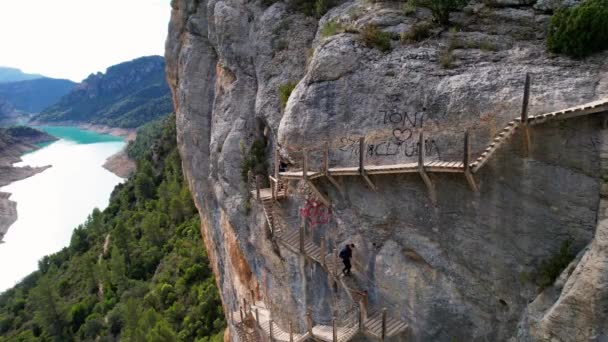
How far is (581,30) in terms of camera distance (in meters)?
12.0

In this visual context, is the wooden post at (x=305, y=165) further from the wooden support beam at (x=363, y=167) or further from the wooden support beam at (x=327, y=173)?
the wooden support beam at (x=363, y=167)

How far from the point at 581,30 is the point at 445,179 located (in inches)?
213

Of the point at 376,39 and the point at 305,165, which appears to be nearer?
the point at 305,165

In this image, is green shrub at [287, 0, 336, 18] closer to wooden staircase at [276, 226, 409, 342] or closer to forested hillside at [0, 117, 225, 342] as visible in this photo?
wooden staircase at [276, 226, 409, 342]

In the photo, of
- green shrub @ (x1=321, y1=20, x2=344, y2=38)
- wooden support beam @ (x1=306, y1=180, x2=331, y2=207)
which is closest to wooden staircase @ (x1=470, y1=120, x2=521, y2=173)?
wooden support beam @ (x1=306, y1=180, x2=331, y2=207)

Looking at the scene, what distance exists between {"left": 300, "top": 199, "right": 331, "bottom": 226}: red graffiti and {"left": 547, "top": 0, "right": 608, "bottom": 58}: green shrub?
8.85 metres

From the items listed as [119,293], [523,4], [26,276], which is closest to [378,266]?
[523,4]

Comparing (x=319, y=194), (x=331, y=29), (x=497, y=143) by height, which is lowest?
(x=319, y=194)

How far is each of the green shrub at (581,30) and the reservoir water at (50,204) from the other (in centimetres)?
7572

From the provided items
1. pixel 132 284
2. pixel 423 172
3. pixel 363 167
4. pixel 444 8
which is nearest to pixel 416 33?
pixel 444 8

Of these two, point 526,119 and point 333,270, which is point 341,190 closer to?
point 333,270

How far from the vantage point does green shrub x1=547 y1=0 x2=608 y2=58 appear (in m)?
11.5

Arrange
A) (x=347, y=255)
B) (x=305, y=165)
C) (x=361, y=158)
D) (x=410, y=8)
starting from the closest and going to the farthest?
(x=361, y=158) < (x=347, y=255) < (x=305, y=165) < (x=410, y=8)

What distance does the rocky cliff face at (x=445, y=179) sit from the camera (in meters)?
11.1
